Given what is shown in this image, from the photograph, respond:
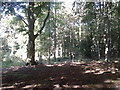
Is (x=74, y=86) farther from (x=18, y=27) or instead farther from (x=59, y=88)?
(x=18, y=27)

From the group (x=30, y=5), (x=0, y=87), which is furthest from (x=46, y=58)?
(x=0, y=87)

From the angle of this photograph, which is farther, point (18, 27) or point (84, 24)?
point (84, 24)

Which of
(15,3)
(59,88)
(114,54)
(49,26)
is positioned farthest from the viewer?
(49,26)

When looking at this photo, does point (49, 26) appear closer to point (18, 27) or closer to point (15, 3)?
point (18, 27)

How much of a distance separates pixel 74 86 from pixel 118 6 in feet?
17.4

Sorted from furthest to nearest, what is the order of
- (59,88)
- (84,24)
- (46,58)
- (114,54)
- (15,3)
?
1. (46,58)
2. (84,24)
3. (114,54)
4. (15,3)
5. (59,88)

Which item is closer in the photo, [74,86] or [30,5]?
[74,86]

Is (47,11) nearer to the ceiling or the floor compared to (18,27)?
nearer to the ceiling

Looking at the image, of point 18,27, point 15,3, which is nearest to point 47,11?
point 18,27

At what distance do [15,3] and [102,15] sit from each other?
230 inches

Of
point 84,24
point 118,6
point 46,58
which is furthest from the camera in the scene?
point 46,58

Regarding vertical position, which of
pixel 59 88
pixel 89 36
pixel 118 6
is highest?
pixel 118 6

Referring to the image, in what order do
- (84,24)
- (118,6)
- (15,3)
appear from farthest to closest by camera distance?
(84,24) < (118,6) < (15,3)

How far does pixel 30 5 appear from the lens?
6965 mm
